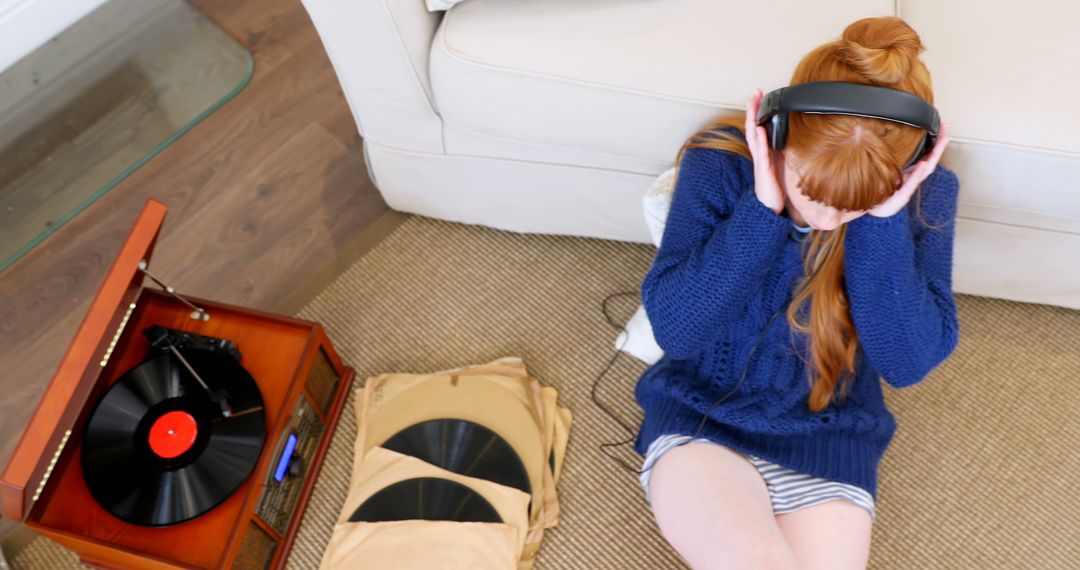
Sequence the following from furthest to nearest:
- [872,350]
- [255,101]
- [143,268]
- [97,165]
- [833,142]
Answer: [255,101] < [97,165] < [872,350] < [143,268] < [833,142]

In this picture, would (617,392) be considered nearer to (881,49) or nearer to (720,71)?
(720,71)

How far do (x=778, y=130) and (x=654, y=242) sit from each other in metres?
0.49

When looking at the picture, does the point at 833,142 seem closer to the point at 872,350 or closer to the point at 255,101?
the point at 872,350

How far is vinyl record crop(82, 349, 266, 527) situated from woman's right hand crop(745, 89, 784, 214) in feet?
2.46

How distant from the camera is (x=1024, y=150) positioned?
1114 millimetres

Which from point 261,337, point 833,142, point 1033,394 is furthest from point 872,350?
point 261,337

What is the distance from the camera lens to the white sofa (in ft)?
3.70

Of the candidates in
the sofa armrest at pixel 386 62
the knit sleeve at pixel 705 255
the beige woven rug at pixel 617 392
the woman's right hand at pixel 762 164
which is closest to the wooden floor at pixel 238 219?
the beige woven rug at pixel 617 392

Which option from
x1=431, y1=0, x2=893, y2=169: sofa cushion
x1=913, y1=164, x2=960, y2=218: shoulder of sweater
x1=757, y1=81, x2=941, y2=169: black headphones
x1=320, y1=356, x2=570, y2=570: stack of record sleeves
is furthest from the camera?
x1=320, y1=356, x2=570, y2=570: stack of record sleeves

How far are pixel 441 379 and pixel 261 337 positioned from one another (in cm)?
32

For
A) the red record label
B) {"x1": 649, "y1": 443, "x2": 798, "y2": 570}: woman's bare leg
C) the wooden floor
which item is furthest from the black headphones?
the wooden floor

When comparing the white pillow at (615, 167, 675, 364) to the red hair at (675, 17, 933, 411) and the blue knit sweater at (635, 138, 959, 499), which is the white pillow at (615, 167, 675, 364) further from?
the red hair at (675, 17, 933, 411)

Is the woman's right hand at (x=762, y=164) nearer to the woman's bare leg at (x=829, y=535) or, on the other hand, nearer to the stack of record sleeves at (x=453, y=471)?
the woman's bare leg at (x=829, y=535)

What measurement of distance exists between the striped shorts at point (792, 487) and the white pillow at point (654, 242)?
147mm
